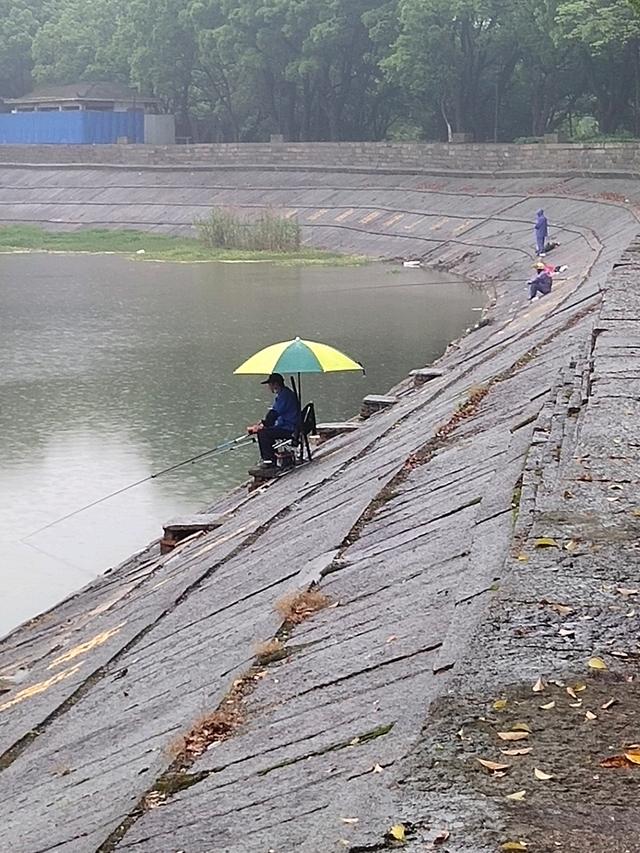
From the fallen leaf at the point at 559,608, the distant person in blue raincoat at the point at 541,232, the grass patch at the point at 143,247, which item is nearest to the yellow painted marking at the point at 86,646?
the fallen leaf at the point at 559,608

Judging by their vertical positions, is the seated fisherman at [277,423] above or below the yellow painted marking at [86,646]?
above

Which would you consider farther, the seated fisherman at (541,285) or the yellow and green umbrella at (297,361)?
the seated fisherman at (541,285)

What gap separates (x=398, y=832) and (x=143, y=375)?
22.5 meters

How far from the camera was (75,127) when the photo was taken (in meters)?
77.6

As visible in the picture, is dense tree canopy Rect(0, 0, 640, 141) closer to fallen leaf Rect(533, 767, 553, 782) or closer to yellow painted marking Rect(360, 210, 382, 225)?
yellow painted marking Rect(360, 210, 382, 225)

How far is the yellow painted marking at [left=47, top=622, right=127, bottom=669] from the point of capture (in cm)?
1015

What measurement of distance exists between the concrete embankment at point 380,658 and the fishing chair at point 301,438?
31 centimetres

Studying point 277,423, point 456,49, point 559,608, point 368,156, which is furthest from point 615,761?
point 368,156

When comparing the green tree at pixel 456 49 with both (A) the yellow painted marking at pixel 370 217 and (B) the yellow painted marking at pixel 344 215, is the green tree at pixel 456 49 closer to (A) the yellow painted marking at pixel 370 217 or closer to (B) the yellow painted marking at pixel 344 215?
(B) the yellow painted marking at pixel 344 215

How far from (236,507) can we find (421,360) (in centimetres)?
1293

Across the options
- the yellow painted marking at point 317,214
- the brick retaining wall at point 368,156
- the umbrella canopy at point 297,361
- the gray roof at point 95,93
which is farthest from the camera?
the gray roof at point 95,93

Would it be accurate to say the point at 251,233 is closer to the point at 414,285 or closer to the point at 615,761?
the point at 414,285

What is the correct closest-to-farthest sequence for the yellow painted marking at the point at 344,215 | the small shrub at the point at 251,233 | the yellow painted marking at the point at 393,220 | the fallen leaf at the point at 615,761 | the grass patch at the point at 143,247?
the fallen leaf at the point at 615,761, the grass patch at the point at 143,247, the small shrub at the point at 251,233, the yellow painted marking at the point at 393,220, the yellow painted marking at the point at 344,215

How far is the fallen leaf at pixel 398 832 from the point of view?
14.4 feet
